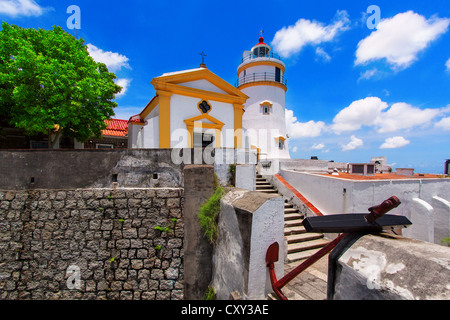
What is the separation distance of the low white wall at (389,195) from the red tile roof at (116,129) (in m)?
13.8

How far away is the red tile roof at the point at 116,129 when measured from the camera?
48.8 ft

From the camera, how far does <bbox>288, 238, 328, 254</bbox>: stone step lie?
554 cm

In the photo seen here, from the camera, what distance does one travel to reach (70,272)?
4.70 metres

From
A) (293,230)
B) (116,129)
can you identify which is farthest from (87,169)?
(116,129)

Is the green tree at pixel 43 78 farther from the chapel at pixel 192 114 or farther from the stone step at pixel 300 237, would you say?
the stone step at pixel 300 237

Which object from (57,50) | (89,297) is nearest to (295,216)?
(89,297)

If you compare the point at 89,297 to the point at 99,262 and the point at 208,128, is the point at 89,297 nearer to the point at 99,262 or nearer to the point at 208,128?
the point at 99,262

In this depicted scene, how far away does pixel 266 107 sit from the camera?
1625cm

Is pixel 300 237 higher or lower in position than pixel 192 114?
lower

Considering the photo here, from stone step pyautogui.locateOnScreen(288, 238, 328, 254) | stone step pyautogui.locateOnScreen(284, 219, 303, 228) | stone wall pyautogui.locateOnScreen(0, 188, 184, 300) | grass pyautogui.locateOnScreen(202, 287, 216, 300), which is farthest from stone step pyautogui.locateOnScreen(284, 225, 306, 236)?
stone wall pyautogui.locateOnScreen(0, 188, 184, 300)

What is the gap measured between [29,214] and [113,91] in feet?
25.4

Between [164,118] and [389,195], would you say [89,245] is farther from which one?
[389,195]

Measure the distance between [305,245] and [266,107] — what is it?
12.9 metres

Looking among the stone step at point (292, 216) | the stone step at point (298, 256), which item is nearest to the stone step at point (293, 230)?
the stone step at point (292, 216)
